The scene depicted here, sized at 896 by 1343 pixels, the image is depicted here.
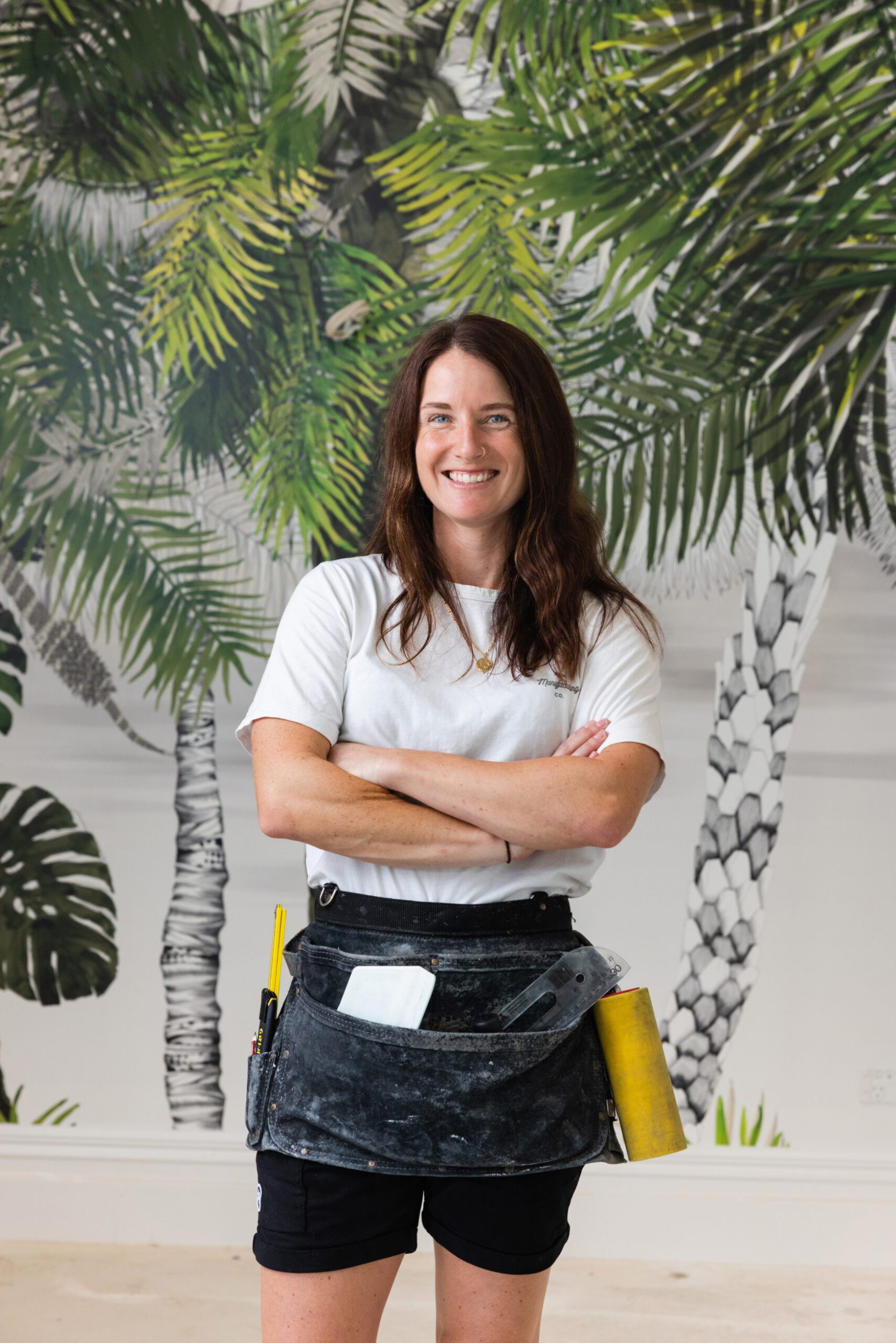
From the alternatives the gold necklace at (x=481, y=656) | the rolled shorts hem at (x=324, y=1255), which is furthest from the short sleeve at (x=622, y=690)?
the rolled shorts hem at (x=324, y=1255)

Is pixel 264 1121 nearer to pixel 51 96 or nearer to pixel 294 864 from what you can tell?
pixel 294 864

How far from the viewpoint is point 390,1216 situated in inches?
51.3

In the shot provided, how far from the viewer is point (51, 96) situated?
278 centimetres

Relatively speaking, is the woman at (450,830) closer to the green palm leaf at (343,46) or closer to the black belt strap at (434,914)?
the black belt strap at (434,914)

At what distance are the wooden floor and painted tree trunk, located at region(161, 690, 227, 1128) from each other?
355 millimetres

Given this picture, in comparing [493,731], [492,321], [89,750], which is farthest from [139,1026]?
[492,321]

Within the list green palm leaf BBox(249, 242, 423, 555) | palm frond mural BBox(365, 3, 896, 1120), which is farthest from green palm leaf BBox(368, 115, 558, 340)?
green palm leaf BBox(249, 242, 423, 555)

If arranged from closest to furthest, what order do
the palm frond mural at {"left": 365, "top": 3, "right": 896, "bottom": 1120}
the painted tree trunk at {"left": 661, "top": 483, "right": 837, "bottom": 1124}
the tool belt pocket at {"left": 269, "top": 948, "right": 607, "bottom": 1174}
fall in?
the tool belt pocket at {"left": 269, "top": 948, "right": 607, "bottom": 1174} → the palm frond mural at {"left": 365, "top": 3, "right": 896, "bottom": 1120} → the painted tree trunk at {"left": 661, "top": 483, "right": 837, "bottom": 1124}

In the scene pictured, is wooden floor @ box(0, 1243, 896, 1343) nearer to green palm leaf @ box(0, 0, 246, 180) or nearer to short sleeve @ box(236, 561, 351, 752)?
short sleeve @ box(236, 561, 351, 752)

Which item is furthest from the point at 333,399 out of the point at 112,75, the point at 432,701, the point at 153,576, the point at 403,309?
the point at 432,701

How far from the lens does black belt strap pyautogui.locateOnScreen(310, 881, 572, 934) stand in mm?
1324

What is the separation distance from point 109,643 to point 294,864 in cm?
73

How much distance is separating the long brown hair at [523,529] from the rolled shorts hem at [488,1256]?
26.6 inches

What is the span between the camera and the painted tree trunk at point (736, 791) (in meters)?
2.82
